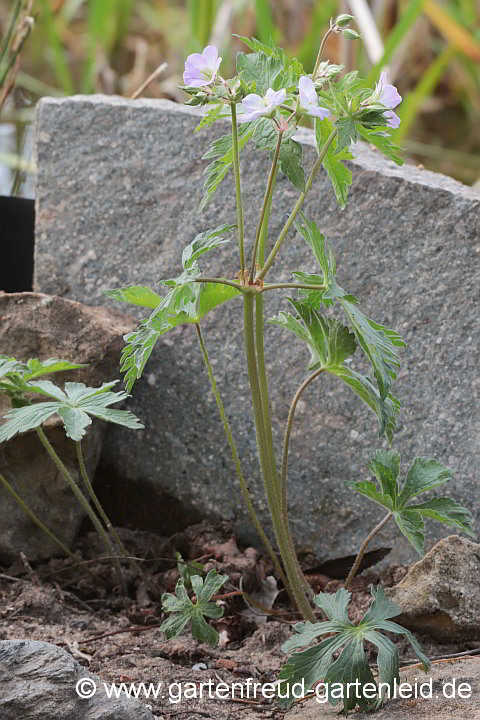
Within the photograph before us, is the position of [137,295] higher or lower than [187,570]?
higher

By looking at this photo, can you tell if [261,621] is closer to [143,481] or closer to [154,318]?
[143,481]

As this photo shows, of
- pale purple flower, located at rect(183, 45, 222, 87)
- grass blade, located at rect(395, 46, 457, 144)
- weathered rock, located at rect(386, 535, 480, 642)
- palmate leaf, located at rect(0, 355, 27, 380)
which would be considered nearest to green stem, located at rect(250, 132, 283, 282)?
pale purple flower, located at rect(183, 45, 222, 87)

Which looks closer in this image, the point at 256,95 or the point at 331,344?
the point at 256,95

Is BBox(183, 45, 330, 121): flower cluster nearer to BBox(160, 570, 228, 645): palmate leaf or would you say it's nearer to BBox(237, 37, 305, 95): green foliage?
BBox(237, 37, 305, 95): green foliage

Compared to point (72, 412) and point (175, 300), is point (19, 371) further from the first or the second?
point (175, 300)

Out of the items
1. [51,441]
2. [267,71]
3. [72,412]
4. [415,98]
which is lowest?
[51,441]

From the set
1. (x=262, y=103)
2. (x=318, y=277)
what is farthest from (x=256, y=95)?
(x=318, y=277)

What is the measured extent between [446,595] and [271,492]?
280mm

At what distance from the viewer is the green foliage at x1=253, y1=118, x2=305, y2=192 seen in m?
1.04

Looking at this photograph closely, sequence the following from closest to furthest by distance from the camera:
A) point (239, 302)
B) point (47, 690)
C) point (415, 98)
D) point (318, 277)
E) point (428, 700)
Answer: point (47, 690) < point (428, 700) < point (318, 277) < point (239, 302) < point (415, 98)

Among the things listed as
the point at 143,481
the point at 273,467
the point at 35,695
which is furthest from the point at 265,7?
the point at 35,695

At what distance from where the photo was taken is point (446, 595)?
3.89 ft

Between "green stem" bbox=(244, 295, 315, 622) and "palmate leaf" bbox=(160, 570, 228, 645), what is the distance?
0.09 m

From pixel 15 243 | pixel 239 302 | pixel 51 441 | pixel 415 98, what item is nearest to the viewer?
pixel 51 441
